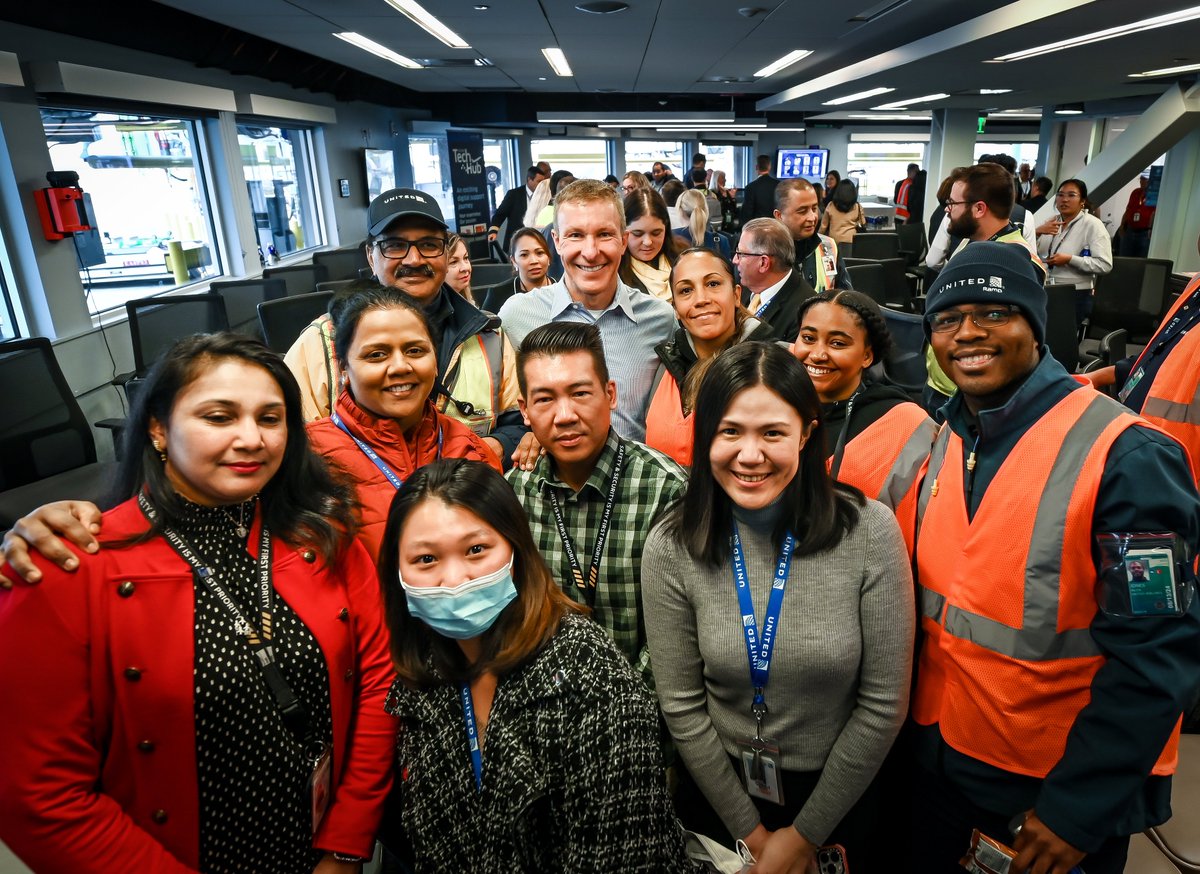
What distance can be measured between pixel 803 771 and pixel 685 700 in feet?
0.92

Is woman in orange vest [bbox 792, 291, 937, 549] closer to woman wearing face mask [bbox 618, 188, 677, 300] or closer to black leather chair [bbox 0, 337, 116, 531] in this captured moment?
woman wearing face mask [bbox 618, 188, 677, 300]

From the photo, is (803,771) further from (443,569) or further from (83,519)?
(83,519)

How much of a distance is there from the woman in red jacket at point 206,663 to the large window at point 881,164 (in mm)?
20551

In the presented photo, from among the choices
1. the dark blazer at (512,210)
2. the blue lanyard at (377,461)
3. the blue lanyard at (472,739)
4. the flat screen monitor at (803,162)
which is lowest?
the blue lanyard at (472,739)

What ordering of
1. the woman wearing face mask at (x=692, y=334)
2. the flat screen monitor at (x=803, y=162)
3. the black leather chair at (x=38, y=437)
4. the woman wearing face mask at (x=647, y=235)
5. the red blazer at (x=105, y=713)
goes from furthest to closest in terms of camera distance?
the flat screen monitor at (x=803, y=162)
the woman wearing face mask at (x=647, y=235)
the black leather chair at (x=38, y=437)
the woman wearing face mask at (x=692, y=334)
the red blazer at (x=105, y=713)

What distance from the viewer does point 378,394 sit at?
5.37 feet

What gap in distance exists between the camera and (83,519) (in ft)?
3.93

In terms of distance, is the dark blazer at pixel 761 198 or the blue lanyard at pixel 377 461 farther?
the dark blazer at pixel 761 198

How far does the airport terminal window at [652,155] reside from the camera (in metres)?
17.9

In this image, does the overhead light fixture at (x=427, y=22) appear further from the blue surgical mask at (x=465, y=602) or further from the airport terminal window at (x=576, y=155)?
the airport terminal window at (x=576, y=155)

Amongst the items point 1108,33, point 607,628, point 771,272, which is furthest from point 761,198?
point 607,628

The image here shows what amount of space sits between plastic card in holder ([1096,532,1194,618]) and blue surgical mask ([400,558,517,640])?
1.03m

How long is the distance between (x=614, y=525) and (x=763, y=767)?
585 millimetres

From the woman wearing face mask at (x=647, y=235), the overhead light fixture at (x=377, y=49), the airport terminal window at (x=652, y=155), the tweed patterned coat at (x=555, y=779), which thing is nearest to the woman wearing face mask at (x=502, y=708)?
the tweed patterned coat at (x=555, y=779)
